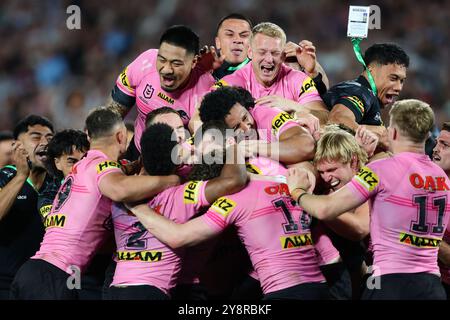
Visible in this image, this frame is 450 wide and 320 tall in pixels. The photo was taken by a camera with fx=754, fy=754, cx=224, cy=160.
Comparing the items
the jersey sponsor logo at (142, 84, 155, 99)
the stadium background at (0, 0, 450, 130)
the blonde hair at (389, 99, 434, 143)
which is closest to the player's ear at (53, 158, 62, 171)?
the jersey sponsor logo at (142, 84, 155, 99)

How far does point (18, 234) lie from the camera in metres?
6.59

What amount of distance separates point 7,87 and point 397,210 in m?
9.28

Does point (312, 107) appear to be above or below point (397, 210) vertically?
above

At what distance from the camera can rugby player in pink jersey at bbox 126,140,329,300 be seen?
504cm

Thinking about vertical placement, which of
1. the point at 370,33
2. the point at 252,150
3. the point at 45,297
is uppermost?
the point at 370,33

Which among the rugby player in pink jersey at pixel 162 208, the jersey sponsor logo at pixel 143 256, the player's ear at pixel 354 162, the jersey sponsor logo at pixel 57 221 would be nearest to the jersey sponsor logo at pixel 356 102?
the player's ear at pixel 354 162

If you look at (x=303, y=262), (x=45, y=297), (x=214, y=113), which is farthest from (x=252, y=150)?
(x=45, y=297)

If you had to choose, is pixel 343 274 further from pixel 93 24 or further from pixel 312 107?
pixel 93 24

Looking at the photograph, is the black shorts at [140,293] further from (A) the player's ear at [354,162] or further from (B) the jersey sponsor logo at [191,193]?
(A) the player's ear at [354,162]

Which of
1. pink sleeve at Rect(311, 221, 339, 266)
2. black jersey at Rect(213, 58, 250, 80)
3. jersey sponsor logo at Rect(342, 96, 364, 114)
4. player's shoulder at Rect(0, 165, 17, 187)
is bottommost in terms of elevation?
pink sleeve at Rect(311, 221, 339, 266)

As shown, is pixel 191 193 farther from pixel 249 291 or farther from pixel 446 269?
pixel 446 269

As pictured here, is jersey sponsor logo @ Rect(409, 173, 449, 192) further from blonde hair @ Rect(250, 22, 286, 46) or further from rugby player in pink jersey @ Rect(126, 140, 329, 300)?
blonde hair @ Rect(250, 22, 286, 46)

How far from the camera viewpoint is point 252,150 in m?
5.47

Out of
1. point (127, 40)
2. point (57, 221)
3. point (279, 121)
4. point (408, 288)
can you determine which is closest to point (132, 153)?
point (57, 221)
